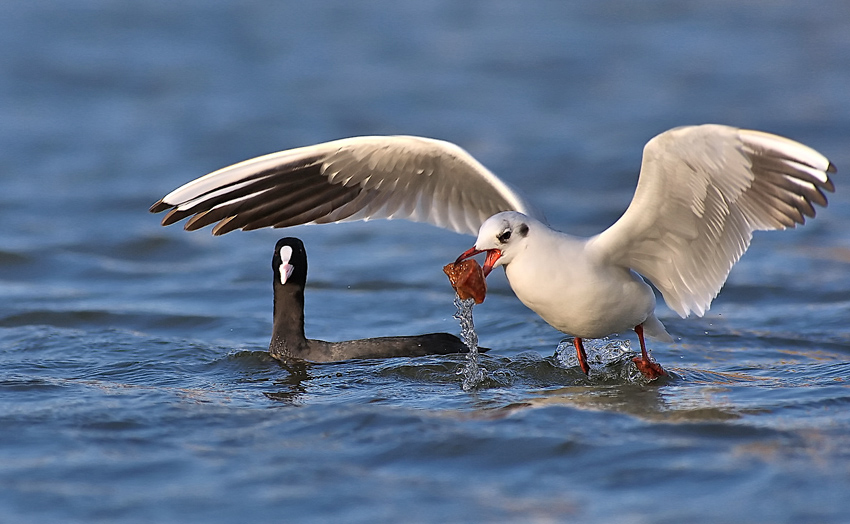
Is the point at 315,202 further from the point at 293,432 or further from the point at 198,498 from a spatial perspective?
the point at 198,498

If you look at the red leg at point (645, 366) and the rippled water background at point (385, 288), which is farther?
the red leg at point (645, 366)

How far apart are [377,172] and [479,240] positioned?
56.8 inches

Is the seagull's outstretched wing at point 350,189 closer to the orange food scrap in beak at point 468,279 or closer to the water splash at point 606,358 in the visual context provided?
the orange food scrap in beak at point 468,279

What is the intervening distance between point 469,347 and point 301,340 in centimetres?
139

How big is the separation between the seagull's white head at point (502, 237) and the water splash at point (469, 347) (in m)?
0.43

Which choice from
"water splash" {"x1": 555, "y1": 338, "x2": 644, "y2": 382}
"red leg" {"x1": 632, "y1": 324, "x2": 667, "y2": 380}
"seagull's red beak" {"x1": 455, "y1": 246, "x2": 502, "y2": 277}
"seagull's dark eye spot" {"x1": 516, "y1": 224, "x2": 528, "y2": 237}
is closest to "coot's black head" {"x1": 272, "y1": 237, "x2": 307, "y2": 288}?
"water splash" {"x1": 555, "y1": 338, "x2": 644, "y2": 382}

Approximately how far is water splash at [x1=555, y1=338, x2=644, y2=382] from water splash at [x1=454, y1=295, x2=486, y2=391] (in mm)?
666

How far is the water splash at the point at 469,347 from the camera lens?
22.9 feet

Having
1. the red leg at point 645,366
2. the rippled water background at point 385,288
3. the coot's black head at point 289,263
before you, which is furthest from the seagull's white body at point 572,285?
the coot's black head at point 289,263

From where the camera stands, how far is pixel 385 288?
10383mm

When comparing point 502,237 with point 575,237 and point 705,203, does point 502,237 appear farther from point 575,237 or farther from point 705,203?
point 705,203

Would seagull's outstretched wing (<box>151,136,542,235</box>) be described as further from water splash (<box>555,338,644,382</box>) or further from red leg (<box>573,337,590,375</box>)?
water splash (<box>555,338,644,382</box>)

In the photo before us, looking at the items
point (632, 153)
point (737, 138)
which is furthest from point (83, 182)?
point (737, 138)

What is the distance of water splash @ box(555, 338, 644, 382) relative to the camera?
295 inches
